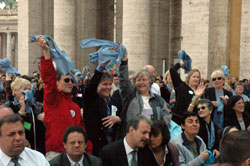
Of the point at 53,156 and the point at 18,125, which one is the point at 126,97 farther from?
the point at 18,125

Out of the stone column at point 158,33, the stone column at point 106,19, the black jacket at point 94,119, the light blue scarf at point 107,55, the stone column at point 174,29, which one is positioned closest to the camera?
the black jacket at point 94,119

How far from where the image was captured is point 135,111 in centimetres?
533

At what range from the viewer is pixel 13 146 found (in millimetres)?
3146

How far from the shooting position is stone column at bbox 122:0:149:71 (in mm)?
15297

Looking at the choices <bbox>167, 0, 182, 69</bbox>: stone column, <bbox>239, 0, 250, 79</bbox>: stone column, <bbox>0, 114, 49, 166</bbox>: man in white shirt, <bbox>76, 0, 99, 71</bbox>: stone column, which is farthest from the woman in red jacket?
<bbox>76, 0, 99, 71</bbox>: stone column

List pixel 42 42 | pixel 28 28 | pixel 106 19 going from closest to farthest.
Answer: pixel 42 42 < pixel 28 28 < pixel 106 19

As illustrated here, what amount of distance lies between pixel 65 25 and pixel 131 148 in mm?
16207

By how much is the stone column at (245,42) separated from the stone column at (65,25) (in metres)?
10.0

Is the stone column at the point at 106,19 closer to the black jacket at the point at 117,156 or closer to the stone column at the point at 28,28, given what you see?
the stone column at the point at 28,28

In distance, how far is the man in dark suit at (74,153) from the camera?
165 inches

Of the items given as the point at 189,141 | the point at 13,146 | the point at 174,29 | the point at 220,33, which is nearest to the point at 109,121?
the point at 189,141

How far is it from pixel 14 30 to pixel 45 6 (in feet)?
91.6

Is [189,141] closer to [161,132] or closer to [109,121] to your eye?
[161,132]

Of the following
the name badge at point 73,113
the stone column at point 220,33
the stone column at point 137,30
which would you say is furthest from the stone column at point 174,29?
the name badge at point 73,113
